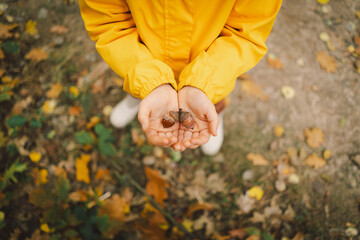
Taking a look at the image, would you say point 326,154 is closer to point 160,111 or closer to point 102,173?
point 160,111

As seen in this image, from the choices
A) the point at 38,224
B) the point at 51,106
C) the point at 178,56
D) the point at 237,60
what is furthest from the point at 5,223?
the point at 237,60

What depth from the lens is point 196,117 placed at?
1.65 meters

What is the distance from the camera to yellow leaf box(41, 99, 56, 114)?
2.65m

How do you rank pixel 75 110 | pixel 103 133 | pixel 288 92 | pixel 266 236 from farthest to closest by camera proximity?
pixel 288 92 → pixel 75 110 → pixel 103 133 → pixel 266 236

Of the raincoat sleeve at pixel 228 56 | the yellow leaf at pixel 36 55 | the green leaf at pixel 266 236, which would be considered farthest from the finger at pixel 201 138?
the yellow leaf at pixel 36 55

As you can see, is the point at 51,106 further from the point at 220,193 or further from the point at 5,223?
the point at 220,193

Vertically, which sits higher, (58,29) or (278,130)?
(58,29)

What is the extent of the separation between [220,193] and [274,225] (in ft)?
2.09

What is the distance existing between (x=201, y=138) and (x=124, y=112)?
48.5 inches

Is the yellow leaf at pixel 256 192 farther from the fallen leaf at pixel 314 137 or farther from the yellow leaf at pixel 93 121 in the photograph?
the yellow leaf at pixel 93 121

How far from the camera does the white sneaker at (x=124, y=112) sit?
8.03 feet

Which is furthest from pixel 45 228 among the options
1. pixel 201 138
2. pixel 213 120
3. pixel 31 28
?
pixel 31 28

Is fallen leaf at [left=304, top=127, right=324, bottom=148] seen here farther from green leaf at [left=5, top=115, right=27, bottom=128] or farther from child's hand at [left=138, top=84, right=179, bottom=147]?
green leaf at [left=5, top=115, right=27, bottom=128]

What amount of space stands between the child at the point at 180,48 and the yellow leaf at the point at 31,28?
1977 millimetres
